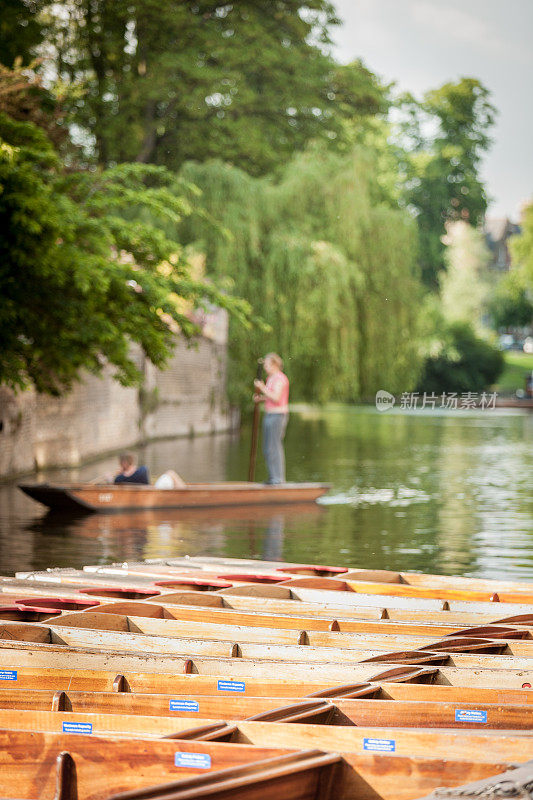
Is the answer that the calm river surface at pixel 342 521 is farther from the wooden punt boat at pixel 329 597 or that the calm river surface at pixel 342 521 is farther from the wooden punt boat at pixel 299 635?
the wooden punt boat at pixel 299 635

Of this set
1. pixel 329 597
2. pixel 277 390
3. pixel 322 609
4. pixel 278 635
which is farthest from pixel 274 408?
pixel 278 635

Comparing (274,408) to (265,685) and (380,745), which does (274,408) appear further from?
(380,745)

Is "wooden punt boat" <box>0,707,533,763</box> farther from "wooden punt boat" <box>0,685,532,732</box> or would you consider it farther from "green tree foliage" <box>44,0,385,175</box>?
"green tree foliage" <box>44,0,385,175</box>

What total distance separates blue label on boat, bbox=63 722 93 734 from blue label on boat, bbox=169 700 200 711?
1.31 ft

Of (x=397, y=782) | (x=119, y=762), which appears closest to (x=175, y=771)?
(x=119, y=762)

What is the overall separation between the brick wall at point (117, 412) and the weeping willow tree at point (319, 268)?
99cm

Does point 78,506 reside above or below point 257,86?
below

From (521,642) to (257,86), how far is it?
103 ft

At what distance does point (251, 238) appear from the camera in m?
26.8

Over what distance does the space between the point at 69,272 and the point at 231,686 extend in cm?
908

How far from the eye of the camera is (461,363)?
2098 inches

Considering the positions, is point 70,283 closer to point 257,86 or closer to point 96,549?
point 96,549

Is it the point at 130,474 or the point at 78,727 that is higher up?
the point at 130,474

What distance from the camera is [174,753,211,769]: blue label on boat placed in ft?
11.6
